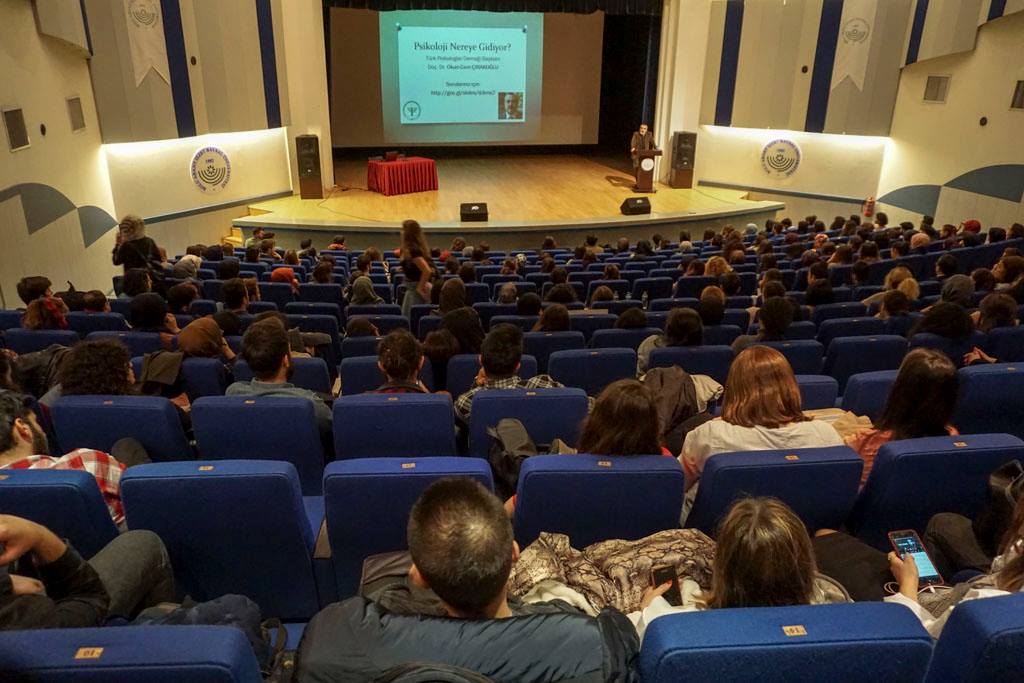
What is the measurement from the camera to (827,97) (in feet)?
50.3

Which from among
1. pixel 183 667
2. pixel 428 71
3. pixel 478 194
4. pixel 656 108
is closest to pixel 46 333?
pixel 183 667

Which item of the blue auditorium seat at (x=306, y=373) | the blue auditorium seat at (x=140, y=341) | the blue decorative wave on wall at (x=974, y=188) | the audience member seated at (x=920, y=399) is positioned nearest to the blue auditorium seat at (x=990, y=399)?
the audience member seated at (x=920, y=399)

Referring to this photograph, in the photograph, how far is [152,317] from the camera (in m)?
5.20

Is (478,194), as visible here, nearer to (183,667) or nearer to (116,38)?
(116,38)

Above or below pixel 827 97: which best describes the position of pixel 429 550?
below

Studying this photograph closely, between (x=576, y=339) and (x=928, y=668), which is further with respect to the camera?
(x=576, y=339)

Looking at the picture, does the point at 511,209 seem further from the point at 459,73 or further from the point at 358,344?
the point at 358,344

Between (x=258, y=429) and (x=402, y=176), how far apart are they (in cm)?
1284

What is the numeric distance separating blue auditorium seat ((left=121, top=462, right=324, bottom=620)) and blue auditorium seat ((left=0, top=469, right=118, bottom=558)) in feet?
0.31

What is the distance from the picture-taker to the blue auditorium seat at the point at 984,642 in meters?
1.36

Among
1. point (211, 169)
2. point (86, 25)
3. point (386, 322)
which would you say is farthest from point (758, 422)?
point (211, 169)

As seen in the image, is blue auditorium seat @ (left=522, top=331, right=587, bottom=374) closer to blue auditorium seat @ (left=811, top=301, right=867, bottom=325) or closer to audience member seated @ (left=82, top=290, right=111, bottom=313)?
blue auditorium seat @ (left=811, top=301, right=867, bottom=325)

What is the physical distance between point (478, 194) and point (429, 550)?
14.5 meters

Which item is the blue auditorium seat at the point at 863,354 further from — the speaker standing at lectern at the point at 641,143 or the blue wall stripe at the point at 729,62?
the blue wall stripe at the point at 729,62
